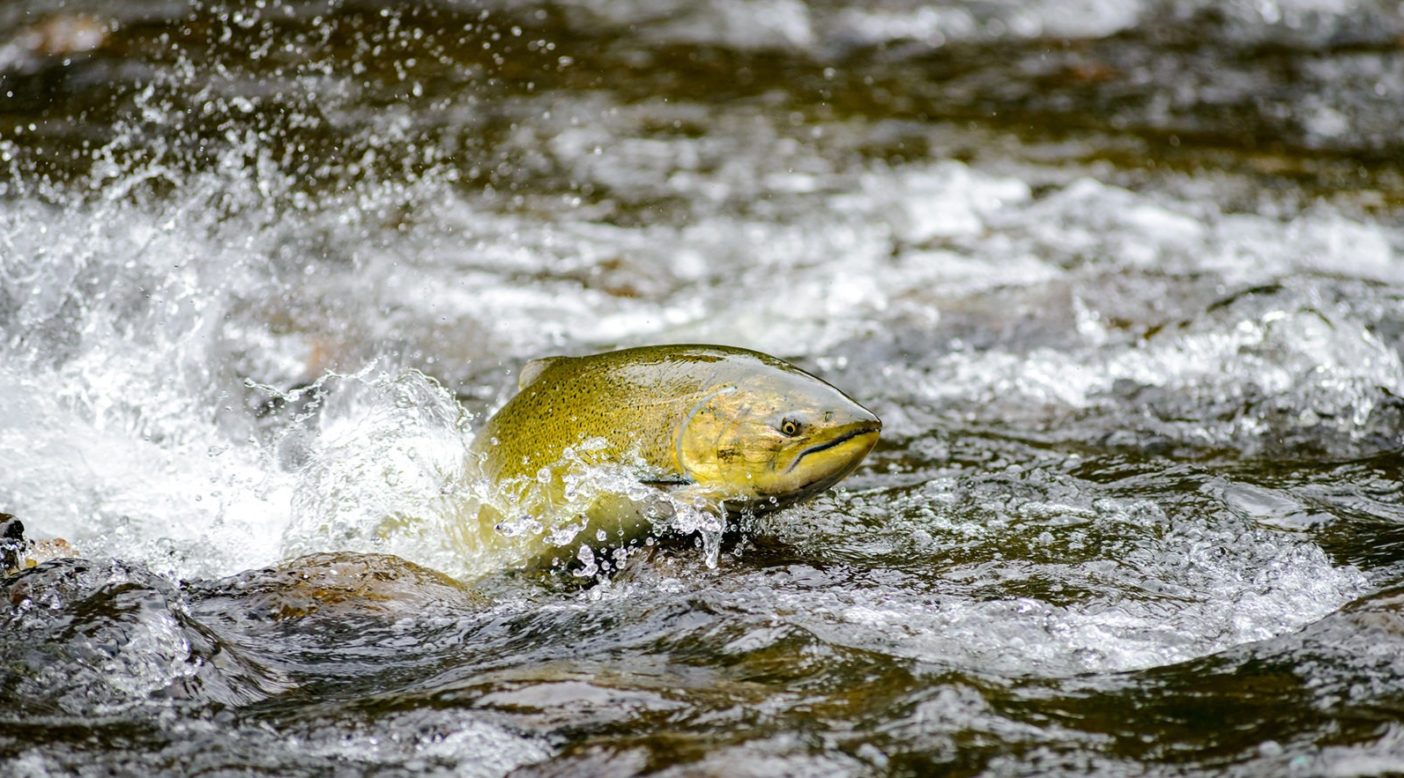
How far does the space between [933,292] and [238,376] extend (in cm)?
337

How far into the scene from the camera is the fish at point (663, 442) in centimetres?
348

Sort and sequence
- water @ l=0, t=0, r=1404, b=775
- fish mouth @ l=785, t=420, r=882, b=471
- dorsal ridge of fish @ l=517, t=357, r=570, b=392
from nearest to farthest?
water @ l=0, t=0, r=1404, b=775
fish mouth @ l=785, t=420, r=882, b=471
dorsal ridge of fish @ l=517, t=357, r=570, b=392

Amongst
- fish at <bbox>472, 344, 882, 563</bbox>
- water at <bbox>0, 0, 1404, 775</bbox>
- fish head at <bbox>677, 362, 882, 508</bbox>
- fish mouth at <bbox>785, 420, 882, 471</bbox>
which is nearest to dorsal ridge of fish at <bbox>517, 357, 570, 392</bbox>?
fish at <bbox>472, 344, 882, 563</bbox>

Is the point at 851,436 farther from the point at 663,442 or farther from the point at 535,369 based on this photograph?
the point at 535,369

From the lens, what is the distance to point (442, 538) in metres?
4.04

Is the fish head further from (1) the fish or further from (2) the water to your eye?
(2) the water

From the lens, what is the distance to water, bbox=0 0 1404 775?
269cm

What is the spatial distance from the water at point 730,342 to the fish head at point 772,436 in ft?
0.78

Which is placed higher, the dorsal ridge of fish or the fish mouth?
the dorsal ridge of fish

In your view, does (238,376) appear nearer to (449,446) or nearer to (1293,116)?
(449,446)

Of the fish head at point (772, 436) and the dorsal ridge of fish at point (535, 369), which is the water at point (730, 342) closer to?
the fish head at point (772, 436)

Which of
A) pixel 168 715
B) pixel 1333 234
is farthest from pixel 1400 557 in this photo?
pixel 1333 234

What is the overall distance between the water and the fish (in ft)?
0.63

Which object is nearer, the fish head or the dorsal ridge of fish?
the fish head
